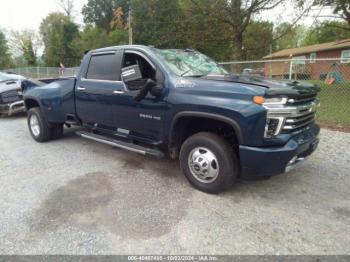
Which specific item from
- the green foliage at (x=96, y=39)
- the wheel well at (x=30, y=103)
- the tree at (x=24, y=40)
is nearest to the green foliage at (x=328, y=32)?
the wheel well at (x=30, y=103)

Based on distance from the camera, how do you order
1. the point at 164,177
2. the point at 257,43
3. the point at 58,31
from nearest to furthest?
1. the point at 164,177
2. the point at 257,43
3. the point at 58,31

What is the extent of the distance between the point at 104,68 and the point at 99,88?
0.37 m

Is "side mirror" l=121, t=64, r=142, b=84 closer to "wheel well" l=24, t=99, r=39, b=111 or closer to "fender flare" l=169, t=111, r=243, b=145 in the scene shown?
"fender flare" l=169, t=111, r=243, b=145

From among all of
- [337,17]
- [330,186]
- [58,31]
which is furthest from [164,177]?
[58,31]

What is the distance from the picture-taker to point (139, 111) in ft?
14.0

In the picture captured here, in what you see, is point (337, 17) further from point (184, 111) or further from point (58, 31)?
point (58, 31)

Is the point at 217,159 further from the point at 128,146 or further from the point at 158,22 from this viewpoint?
the point at 158,22

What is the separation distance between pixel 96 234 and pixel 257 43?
85.1 feet

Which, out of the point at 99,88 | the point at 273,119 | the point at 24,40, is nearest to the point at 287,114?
the point at 273,119

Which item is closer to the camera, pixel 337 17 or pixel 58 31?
pixel 337 17

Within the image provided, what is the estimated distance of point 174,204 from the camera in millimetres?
3561

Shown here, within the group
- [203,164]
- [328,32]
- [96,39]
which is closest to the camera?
[203,164]

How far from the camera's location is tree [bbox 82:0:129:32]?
53375 mm

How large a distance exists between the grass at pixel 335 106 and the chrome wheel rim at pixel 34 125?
7.17 metres
